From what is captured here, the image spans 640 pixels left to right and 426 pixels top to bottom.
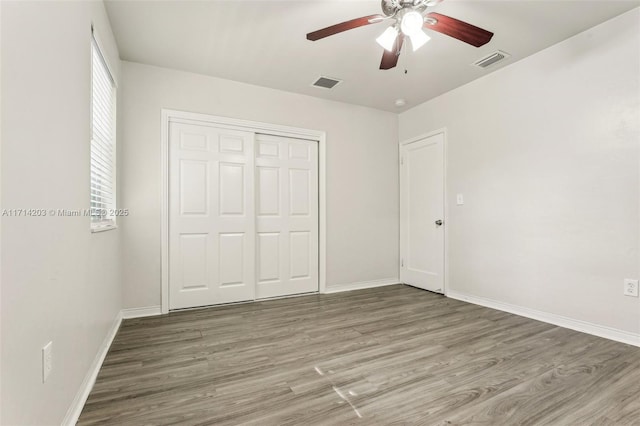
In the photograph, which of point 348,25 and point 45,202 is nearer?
point 45,202

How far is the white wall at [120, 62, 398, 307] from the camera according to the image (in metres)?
3.02

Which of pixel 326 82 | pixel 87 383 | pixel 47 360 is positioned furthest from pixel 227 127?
pixel 47 360

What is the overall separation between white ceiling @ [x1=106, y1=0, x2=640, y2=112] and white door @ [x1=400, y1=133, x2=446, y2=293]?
886 mm

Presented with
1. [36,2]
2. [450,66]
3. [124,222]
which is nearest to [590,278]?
[450,66]

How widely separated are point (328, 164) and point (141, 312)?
2693 millimetres

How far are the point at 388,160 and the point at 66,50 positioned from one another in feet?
12.2

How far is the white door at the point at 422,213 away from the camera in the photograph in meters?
3.87

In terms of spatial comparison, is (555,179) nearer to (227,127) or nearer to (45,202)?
(227,127)

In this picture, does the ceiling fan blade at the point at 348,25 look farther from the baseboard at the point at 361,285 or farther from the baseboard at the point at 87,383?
the baseboard at the point at 361,285

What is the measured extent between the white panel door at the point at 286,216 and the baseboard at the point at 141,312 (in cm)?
106

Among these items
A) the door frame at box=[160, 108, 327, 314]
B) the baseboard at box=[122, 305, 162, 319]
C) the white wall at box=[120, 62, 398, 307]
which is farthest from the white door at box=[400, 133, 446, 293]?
the baseboard at box=[122, 305, 162, 319]

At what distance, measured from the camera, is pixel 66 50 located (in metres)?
1.44

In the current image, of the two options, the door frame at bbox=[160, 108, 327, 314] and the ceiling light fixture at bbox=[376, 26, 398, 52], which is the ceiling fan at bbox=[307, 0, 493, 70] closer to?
the ceiling light fixture at bbox=[376, 26, 398, 52]

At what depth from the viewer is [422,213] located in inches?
162
